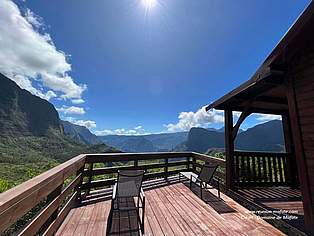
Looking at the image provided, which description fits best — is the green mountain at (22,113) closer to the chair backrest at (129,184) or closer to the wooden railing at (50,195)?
the wooden railing at (50,195)

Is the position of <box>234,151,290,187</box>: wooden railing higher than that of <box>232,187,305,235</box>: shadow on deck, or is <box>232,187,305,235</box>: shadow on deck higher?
<box>234,151,290,187</box>: wooden railing

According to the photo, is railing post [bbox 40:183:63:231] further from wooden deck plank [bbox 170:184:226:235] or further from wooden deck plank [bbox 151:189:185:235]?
wooden deck plank [bbox 170:184:226:235]

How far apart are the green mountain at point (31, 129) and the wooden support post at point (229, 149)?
71.9 m

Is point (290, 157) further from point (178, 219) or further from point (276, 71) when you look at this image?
point (178, 219)

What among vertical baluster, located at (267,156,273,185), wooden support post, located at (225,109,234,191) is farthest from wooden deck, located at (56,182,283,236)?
vertical baluster, located at (267,156,273,185)

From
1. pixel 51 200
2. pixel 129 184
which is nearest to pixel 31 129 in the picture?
pixel 129 184

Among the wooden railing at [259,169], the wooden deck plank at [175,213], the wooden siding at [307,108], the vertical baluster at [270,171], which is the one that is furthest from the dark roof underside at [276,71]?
the wooden deck plank at [175,213]

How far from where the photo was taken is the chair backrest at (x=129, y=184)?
11.9 feet

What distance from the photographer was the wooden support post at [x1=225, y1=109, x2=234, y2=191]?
5176 millimetres

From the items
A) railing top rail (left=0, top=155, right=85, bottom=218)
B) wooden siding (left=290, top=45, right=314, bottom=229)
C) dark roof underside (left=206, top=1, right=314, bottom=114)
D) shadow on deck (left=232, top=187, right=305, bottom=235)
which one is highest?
dark roof underside (left=206, top=1, right=314, bottom=114)

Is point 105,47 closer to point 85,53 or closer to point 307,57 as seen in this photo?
point 85,53

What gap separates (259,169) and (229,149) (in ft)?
3.83

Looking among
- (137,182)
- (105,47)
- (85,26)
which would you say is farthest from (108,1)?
(137,182)

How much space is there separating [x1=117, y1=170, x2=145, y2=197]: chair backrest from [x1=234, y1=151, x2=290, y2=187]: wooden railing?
3.05m
